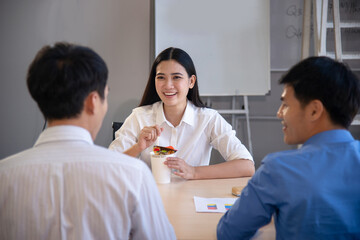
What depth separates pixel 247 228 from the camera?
2.98ft

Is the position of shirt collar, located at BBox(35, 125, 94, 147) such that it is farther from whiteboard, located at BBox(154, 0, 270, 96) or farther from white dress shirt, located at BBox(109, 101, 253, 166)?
whiteboard, located at BBox(154, 0, 270, 96)

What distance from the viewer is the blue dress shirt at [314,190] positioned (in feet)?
2.65

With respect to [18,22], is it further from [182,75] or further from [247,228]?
[247,228]

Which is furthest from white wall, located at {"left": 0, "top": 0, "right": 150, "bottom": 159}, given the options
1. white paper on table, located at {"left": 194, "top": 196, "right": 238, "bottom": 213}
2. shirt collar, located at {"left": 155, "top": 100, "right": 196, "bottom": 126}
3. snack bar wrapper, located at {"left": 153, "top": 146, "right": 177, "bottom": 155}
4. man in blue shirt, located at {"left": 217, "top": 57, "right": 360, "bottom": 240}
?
man in blue shirt, located at {"left": 217, "top": 57, "right": 360, "bottom": 240}

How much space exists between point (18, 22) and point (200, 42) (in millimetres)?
2037

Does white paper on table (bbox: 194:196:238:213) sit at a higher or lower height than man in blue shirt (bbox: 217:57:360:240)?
lower

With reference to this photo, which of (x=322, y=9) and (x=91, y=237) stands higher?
(x=322, y=9)

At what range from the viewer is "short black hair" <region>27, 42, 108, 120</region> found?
30.0 inches

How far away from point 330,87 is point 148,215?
0.63m

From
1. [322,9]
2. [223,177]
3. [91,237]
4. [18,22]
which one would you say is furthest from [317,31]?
[18,22]

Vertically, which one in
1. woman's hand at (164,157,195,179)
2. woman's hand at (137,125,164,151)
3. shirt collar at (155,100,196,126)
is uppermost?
shirt collar at (155,100,196,126)

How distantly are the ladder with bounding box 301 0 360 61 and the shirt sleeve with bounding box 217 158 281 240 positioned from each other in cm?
192

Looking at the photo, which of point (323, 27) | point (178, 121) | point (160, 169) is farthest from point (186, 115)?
point (323, 27)

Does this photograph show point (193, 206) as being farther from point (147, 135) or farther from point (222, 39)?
point (222, 39)
